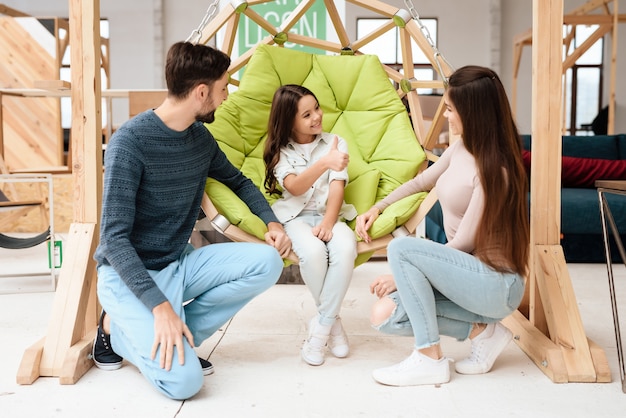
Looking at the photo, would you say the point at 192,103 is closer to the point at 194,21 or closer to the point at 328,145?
the point at 328,145

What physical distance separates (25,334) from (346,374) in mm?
1289

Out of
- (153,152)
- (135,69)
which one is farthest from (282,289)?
(135,69)

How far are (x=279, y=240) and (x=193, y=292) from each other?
0.33 m

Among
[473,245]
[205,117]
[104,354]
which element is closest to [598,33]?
[473,245]

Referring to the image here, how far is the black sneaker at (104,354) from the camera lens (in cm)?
203

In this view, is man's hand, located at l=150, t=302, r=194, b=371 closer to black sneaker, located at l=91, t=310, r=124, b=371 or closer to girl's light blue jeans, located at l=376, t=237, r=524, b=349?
black sneaker, located at l=91, t=310, r=124, b=371

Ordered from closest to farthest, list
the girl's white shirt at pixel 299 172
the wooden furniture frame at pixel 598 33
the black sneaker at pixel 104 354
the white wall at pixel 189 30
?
the black sneaker at pixel 104 354 → the girl's white shirt at pixel 299 172 → the wooden furniture frame at pixel 598 33 → the white wall at pixel 189 30

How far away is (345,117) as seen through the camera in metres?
2.84

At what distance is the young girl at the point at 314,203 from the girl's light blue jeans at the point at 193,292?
0.18 m

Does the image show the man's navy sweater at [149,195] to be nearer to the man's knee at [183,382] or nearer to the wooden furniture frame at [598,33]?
the man's knee at [183,382]

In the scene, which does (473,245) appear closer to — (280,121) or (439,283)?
(439,283)

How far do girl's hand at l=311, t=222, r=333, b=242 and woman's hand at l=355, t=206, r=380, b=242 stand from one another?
0.10 m

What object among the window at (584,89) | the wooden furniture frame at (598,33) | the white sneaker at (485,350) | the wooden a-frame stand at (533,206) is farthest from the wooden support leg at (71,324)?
the window at (584,89)

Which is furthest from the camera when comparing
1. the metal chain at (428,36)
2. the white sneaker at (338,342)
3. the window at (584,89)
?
the window at (584,89)
